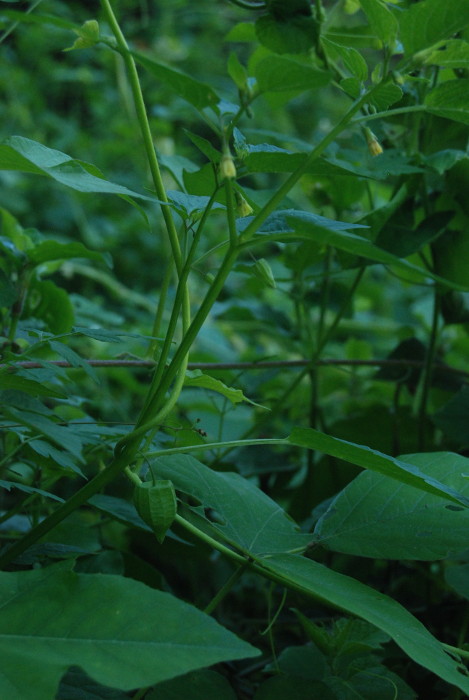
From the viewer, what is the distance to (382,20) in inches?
17.1

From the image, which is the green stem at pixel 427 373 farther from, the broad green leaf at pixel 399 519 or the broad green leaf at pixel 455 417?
the broad green leaf at pixel 399 519

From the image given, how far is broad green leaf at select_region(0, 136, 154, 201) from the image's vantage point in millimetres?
410

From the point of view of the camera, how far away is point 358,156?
739mm

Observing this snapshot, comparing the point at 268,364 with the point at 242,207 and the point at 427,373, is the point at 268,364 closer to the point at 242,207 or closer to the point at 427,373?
the point at 427,373

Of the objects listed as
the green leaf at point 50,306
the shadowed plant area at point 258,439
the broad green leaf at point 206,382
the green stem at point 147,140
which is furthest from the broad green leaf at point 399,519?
the green leaf at point 50,306

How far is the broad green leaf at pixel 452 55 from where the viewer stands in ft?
1.43

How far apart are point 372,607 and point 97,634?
160mm

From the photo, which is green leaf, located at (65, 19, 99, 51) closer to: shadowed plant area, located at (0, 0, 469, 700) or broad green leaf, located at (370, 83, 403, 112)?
shadowed plant area, located at (0, 0, 469, 700)

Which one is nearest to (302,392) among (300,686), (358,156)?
(358,156)

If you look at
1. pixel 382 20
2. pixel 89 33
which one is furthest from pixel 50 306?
pixel 382 20

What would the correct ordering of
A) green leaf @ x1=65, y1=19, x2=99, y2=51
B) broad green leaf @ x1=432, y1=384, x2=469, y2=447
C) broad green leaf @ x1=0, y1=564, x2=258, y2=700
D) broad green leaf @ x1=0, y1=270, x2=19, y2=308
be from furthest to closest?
1. broad green leaf @ x1=432, y1=384, x2=469, y2=447
2. broad green leaf @ x1=0, y1=270, x2=19, y2=308
3. green leaf @ x1=65, y1=19, x2=99, y2=51
4. broad green leaf @ x1=0, y1=564, x2=258, y2=700

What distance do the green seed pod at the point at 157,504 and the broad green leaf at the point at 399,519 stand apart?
0.13 meters

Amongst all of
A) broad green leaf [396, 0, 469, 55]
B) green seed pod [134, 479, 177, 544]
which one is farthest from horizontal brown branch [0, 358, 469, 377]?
broad green leaf [396, 0, 469, 55]

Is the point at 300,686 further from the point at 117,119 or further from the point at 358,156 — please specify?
the point at 117,119
